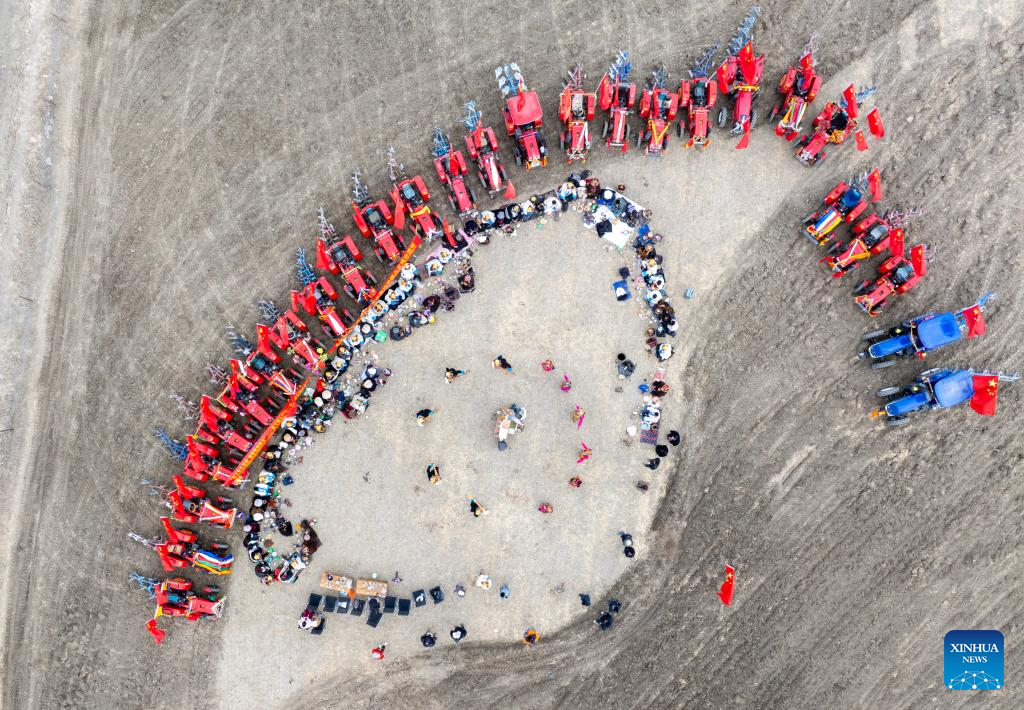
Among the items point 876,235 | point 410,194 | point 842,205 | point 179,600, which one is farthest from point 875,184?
point 179,600

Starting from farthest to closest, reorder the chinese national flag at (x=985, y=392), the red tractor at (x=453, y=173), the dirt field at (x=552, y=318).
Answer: the dirt field at (x=552, y=318), the red tractor at (x=453, y=173), the chinese national flag at (x=985, y=392)

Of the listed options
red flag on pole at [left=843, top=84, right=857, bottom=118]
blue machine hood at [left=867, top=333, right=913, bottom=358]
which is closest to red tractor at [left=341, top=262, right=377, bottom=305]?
red flag on pole at [left=843, top=84, right=857, bottom=118]

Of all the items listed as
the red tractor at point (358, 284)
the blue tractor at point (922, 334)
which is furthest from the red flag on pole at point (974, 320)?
the red tractor at point (358, 284)

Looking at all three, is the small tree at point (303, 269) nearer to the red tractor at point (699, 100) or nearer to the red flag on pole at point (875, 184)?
the red tractor at point (699, 100)

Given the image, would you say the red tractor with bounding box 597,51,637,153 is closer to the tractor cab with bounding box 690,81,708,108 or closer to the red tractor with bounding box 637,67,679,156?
the red tractor with bounding box 637,67,679,156

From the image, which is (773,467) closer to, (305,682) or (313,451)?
(313,451)

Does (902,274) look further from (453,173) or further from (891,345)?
(453,173)
